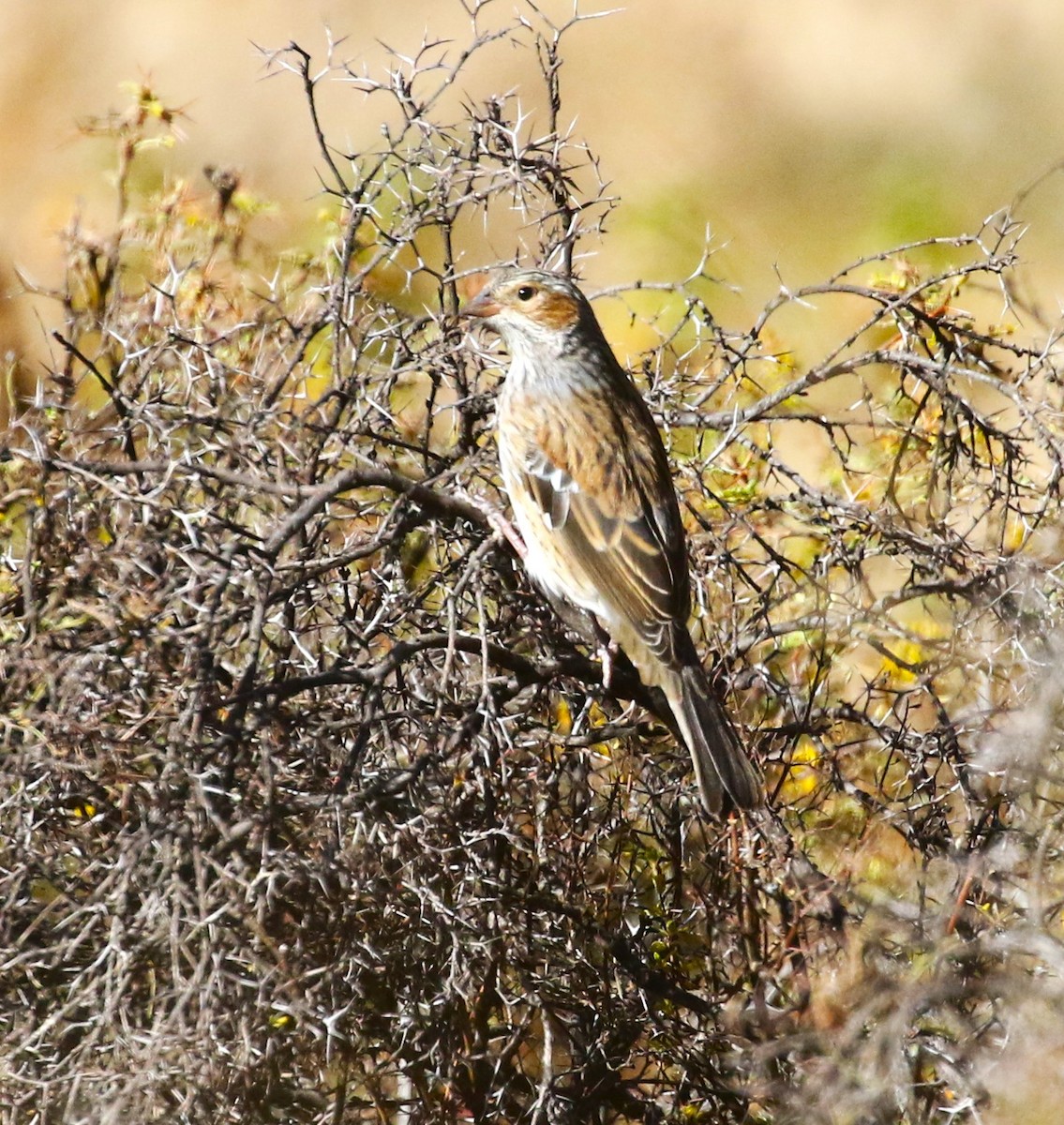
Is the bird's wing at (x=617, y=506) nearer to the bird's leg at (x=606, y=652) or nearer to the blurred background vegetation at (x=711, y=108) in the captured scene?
the bird's leg at (x=606, y=652)

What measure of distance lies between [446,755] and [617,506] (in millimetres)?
1709

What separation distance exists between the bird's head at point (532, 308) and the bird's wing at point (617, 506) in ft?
0.85

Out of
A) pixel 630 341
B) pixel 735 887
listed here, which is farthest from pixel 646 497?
pixel 630 341

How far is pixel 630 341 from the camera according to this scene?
27.9ft

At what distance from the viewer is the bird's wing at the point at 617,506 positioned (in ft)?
15.5

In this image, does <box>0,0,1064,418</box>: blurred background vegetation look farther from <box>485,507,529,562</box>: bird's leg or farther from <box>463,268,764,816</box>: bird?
<box>485,507,529,562</box>: bird's leg

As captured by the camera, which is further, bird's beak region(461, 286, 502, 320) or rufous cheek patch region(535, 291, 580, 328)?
rufous cheek patch region(535, 291, 580, 328)

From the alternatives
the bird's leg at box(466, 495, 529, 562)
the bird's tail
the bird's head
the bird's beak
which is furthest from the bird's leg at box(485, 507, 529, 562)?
the bird's beak

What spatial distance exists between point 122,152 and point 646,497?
2.15 m

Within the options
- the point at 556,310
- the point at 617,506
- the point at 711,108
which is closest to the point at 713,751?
the point at 617,506

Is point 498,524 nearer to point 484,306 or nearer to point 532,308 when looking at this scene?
point 484,306

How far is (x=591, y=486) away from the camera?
509 cm

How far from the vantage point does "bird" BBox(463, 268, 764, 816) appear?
4.41 meters

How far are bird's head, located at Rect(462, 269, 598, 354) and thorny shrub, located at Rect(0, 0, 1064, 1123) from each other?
10 cm
